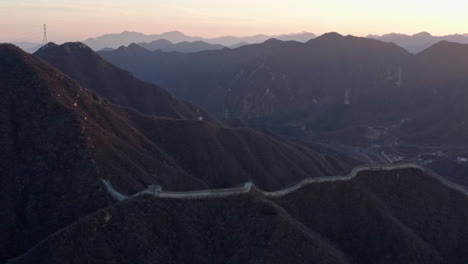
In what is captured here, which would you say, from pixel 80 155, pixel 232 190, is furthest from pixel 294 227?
pixel 80 155

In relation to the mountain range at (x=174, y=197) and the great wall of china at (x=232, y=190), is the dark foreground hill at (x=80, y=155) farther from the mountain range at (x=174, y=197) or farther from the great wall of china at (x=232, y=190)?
the great wall of china at (x=232, y=190)

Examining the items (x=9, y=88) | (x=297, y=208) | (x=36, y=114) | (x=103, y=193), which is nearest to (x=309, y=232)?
(x=297, y=208)

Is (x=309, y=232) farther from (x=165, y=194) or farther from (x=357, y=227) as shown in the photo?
(x=165, y=194)

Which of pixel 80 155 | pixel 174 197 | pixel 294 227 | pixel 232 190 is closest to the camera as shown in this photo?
pixel 294 227

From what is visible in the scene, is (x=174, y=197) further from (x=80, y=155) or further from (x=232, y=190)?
(x=80, y=155)

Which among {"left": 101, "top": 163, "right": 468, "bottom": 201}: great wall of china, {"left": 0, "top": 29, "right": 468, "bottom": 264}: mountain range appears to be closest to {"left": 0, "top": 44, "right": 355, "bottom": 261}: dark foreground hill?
{"left": 0, "top": 29, "right": 468, "bottom": 264}: mountain range

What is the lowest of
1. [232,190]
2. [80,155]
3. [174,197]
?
[174,197]

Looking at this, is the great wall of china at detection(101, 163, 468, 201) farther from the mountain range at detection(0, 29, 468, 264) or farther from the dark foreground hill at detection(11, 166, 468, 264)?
the dark foreground hill at detection(11, 166, 468, 264)
